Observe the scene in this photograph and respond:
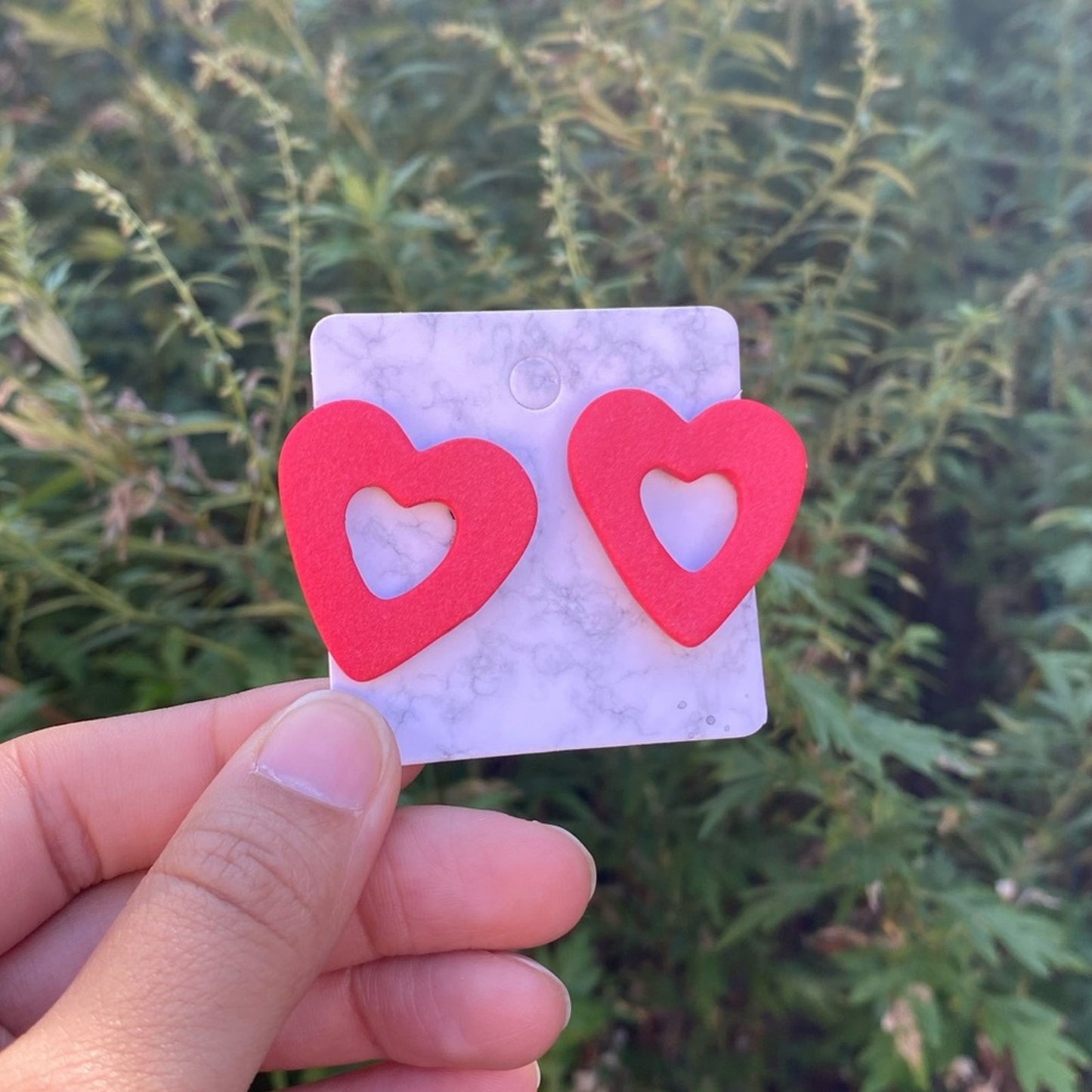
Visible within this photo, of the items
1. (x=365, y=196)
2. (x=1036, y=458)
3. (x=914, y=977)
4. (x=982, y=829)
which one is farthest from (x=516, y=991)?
(x=1036, y=458)

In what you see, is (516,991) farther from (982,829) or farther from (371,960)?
(982,829)

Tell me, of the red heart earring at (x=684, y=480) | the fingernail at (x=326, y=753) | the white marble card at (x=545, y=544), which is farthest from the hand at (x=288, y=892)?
the red heart earring at (x=684, y=480)

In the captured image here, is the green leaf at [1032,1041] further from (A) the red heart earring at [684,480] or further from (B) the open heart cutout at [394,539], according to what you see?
(B) the open heart cutout at [394,539]

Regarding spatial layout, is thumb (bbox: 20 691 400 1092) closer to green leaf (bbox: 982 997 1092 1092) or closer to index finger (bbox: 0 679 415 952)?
index finger (bbox: 0 679 415 952)

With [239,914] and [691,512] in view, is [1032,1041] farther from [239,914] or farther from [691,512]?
[239,914]

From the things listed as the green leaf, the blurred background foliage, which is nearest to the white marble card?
the blurred background foliage

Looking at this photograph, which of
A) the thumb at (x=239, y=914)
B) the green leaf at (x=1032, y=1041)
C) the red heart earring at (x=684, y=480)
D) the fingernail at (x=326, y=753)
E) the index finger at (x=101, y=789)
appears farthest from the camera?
the green leaf at (x=1032, y=1041)

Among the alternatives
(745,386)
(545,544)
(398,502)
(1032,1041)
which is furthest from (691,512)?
(1032,1041)

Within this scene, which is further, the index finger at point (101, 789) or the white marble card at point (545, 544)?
the index finger at point (101, 789)
